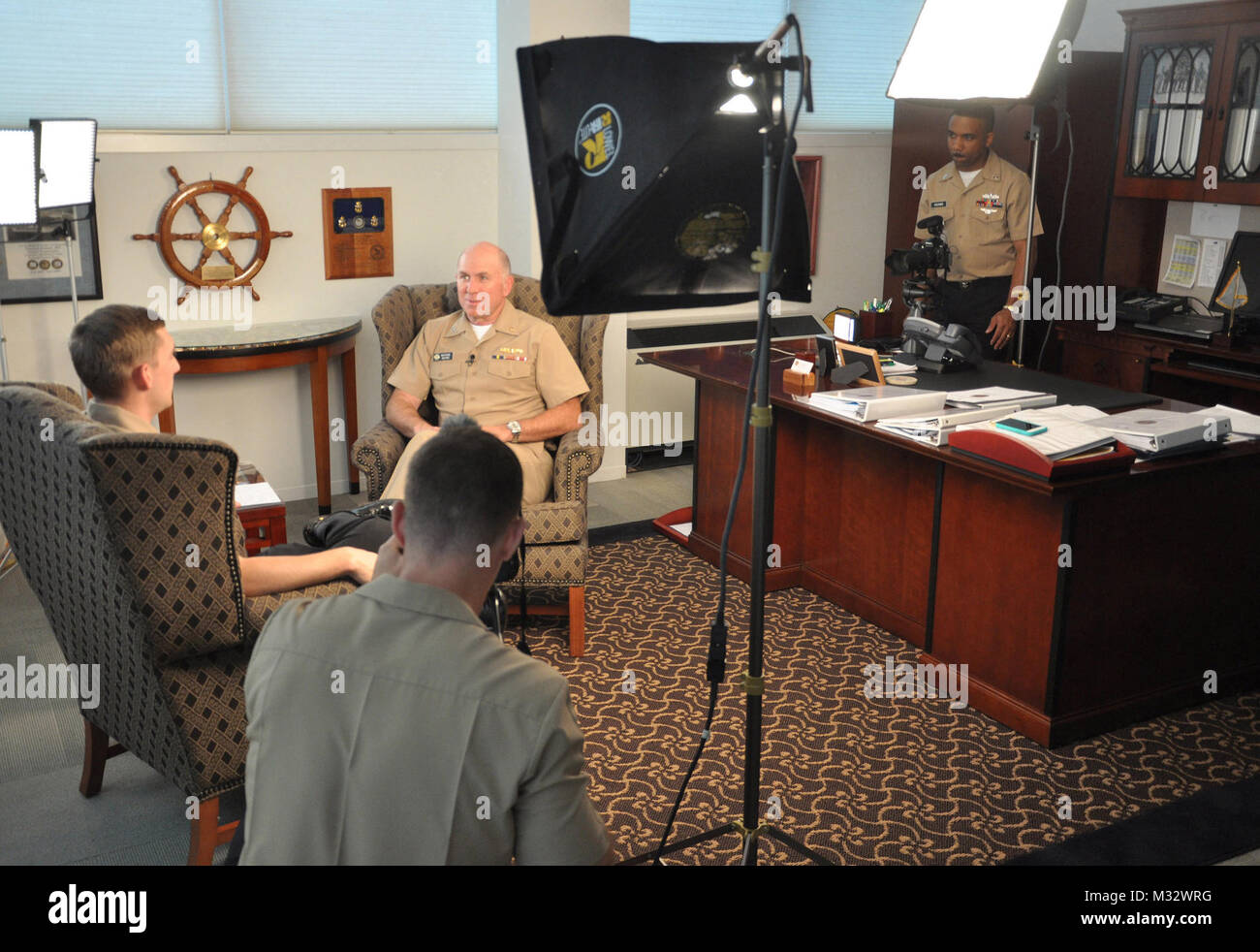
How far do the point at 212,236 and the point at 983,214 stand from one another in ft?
11.3

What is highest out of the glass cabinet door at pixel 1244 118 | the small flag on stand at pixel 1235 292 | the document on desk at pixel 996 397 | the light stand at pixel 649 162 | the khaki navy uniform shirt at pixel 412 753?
the glass cabinet door at pixel 1244 118

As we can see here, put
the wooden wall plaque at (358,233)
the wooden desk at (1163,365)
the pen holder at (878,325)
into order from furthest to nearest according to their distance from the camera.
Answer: the pen holder at (878,325) < the wooden wall plaque at (358,233) < the wooden desk at (1163,365)

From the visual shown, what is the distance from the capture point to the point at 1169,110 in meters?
5.20

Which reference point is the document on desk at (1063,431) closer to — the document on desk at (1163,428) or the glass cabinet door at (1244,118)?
the document on desk at (1163,428)

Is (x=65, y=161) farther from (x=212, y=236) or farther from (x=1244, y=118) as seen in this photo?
(x=1244, y=118)

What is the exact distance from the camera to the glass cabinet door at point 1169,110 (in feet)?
16.6

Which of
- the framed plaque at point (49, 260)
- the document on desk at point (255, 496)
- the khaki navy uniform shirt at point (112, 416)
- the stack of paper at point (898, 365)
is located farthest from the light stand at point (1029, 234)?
the framed plaque at point (49, 260)

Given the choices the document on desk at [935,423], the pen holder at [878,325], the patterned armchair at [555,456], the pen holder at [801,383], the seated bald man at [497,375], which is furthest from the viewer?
the pen holder at [878,325]

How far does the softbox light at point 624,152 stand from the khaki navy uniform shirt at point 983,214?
388 centimetres

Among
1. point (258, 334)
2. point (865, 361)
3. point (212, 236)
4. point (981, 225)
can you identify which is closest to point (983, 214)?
point (981, 225)

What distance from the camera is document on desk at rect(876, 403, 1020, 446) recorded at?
134 inches

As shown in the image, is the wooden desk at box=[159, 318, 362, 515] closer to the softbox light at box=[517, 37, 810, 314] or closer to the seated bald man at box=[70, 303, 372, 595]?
the seated bald man at box=[70, 303, 372, 595]
